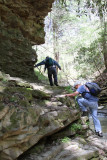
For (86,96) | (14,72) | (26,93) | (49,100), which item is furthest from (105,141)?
(14,72)

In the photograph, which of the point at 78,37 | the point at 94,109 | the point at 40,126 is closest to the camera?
the point at 40,126

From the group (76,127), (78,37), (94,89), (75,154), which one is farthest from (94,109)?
(78,37)

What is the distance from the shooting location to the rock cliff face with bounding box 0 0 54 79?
25.3 feet

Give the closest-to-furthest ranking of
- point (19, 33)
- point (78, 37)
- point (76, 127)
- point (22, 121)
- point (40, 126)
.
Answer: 1. point (22, 121)
2. point (40, 126)
3. point (76, 127)
4. point (19, 33)
5. point (78, 37)

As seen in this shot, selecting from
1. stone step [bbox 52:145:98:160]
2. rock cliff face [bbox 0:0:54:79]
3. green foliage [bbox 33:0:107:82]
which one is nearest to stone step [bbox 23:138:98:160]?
stone step [bbox 52:145:98:160]

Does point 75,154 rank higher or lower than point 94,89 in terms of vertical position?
lower

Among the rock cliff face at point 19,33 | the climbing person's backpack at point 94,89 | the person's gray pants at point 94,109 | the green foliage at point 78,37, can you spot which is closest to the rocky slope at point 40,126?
the person's gray pants at point 94,109

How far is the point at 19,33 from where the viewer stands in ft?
27.9

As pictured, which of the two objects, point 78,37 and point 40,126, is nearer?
point 40,126

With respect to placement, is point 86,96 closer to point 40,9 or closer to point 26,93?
point 26,93

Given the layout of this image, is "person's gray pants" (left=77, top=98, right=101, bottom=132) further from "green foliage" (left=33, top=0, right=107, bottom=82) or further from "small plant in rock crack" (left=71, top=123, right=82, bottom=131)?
"green foliage" (left=33, top=0, right=107, bottom=82)

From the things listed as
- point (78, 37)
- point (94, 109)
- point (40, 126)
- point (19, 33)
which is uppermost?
point (78, 37)

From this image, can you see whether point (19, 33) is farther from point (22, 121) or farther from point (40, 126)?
point (22, 121)

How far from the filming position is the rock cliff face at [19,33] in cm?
772
